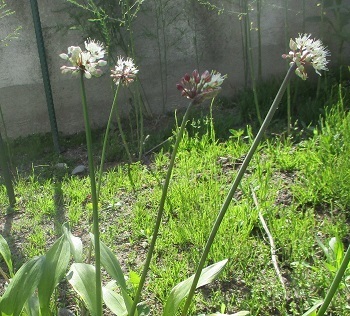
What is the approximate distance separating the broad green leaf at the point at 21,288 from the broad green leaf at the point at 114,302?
324 mm

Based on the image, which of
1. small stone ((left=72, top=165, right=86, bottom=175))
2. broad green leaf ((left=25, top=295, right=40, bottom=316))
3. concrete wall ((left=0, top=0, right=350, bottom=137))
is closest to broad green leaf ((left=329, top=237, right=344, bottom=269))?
broad green leaf ((left=25, top=295, right=40, bottom=316))

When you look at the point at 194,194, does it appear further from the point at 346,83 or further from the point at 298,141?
the point at 346,83

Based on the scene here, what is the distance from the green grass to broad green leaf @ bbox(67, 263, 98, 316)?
0.44 metres

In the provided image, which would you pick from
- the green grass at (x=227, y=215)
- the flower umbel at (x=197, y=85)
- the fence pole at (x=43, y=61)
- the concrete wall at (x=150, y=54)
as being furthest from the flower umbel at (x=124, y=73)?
the concrete wall at (x=150, y=54)

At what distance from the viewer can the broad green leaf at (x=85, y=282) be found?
79.2 inches

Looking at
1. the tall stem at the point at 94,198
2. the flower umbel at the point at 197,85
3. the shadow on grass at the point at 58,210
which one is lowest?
the shadow on grass at the point at 58,210

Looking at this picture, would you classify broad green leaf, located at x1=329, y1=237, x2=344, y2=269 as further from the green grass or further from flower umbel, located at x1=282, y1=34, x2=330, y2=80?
flower umbel, located at x1=282, y1=34, x2=330, y2=80

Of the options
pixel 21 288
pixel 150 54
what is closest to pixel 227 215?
pixel 21 288

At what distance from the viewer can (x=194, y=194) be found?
3152 mm

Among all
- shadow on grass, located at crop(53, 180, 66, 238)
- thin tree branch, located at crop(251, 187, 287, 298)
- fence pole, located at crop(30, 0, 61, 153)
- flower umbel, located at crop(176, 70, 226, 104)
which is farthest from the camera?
fence pole, located at crop(30, 0, 61, 153)

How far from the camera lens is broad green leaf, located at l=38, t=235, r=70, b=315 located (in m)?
2.04

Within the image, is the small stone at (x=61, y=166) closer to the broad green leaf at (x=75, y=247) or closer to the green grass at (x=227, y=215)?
the green grass at (x=227, y=215)

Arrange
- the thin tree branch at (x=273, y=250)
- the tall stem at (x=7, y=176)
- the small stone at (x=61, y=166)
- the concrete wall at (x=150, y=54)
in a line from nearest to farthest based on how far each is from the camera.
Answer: the thin tree branch at (x=273, y=250) < the tall stem at (x=7, y=176) < the small stone at (x=61, y=166) < the concrete wall at (x=150, y=54)

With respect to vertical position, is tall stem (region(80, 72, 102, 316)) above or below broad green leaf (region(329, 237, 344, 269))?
above
